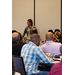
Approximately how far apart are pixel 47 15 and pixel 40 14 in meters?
0.32

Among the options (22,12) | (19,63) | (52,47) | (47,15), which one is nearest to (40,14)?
(47,15)

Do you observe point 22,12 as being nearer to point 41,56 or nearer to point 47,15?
point 47,15

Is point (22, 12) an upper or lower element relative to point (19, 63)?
upper

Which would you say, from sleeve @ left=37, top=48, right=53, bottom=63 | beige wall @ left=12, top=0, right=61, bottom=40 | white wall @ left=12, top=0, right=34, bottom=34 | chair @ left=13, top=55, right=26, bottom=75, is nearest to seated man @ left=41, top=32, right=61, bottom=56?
sleeve @ left=37, top=48, right=53, bottom=63

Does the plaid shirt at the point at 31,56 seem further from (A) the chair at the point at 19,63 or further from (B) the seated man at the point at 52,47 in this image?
(B) the seated man at the point at 52,47

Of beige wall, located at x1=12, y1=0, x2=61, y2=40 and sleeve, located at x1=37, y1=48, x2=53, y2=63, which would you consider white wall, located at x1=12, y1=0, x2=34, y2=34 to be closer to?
beige wall, located at x1=12, y1=0, x2=61, y2=40

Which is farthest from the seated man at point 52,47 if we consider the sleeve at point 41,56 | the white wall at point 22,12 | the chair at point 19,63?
the white wall at point 22,12

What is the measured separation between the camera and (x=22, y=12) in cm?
658

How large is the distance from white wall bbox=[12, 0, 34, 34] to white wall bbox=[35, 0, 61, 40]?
276 mm

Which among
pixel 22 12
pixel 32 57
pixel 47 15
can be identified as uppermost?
pixel 22 12
